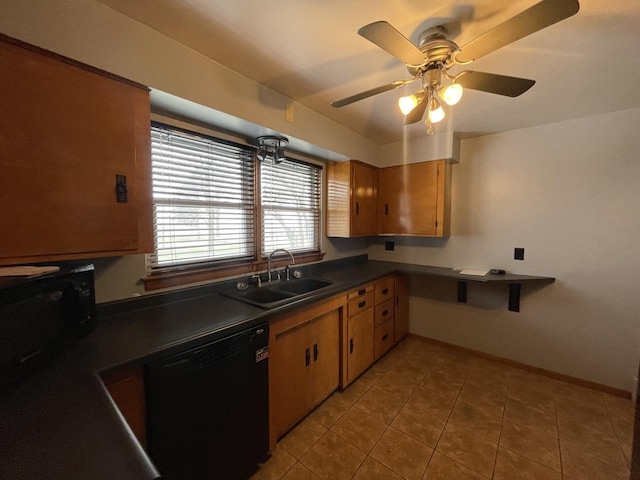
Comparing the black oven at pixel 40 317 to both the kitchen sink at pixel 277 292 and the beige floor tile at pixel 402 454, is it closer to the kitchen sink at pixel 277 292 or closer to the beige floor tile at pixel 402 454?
the kitchen sink at pixel 277 292

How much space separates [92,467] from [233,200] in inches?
67.8

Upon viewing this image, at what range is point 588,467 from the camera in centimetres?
153


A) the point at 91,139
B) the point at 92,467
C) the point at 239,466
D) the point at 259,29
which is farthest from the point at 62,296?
the point at 259,29

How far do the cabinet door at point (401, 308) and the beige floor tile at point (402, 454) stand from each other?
4.28 ft

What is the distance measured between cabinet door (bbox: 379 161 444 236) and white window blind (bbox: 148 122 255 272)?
5.52ft

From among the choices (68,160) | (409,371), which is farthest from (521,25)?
(409,371)

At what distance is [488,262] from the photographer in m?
2.73

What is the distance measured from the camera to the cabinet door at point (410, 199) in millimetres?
2768

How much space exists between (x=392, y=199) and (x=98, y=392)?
9.55 feet

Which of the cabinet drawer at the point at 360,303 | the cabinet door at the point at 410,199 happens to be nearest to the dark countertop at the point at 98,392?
the cabinet drawer at the point at 360,303

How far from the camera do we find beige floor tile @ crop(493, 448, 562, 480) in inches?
57.9

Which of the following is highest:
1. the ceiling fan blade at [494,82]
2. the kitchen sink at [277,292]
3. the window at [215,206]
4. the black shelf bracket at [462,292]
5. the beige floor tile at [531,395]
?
the ceiling fan blade at [494,82]

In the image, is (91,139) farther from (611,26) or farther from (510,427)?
(510,427)

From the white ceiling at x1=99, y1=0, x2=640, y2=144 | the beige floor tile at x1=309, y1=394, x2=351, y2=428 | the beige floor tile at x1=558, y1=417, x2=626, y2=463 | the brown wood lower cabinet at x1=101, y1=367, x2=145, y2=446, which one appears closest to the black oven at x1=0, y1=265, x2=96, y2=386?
the brown wood lower cabinet at x1=101, y1=367, x2=145, y2=446
